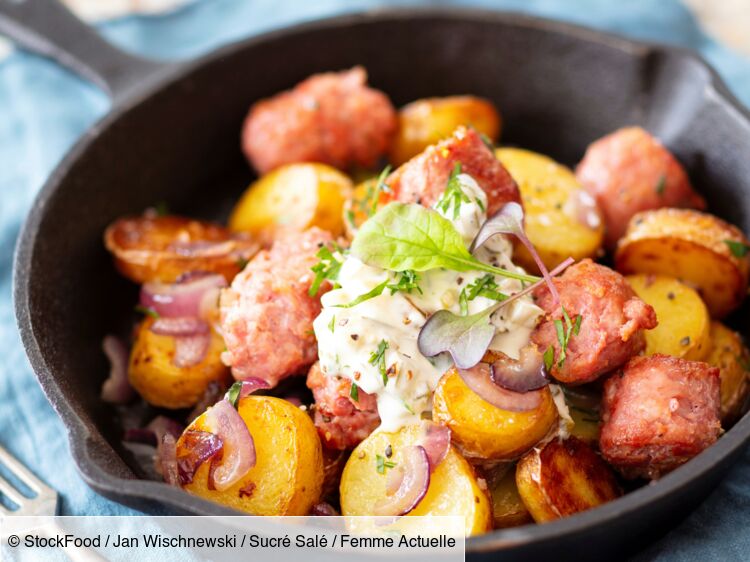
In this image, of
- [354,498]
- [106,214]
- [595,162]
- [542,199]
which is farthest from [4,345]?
[595,162]

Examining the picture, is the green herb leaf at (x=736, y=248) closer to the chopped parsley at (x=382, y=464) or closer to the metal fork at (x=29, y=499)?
the chopped parsley at (x=382, y=464)

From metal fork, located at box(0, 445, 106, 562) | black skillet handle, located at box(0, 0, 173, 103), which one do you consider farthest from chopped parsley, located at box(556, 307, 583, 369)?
black skillet handle, located at box(0, 0, 173, 103)

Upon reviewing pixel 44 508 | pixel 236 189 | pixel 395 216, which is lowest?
pixel 44 508

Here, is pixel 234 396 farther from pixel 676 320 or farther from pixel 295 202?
pixel 676 320

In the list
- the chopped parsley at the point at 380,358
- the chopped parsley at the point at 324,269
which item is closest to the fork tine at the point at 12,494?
the chopped parsley at the point at 324,269

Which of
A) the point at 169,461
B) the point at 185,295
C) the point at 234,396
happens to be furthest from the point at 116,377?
the point at 234,396

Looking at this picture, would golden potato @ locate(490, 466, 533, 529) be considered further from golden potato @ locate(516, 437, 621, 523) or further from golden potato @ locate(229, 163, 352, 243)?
golden potato @ locate(229, 163, 352, 243)

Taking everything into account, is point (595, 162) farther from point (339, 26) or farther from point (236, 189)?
point (236, 189)
